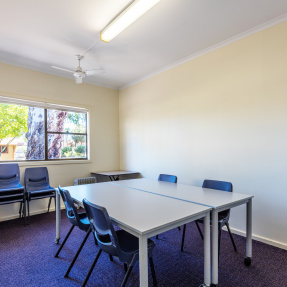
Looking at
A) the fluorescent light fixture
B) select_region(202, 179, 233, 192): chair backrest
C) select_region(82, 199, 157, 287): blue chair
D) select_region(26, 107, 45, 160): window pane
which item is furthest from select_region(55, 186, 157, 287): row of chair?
select_region(26, 107, 45, 160): window pane

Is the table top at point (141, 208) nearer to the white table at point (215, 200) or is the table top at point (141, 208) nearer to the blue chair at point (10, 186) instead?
the white table at point (215, 200)

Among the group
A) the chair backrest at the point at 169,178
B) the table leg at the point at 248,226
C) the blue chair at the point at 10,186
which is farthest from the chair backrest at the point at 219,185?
the blue chair at the point at 10,186

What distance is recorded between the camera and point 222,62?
3.10m

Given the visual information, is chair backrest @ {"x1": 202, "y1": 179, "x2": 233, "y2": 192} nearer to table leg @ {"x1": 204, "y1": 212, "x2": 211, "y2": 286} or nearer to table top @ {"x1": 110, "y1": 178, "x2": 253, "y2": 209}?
table top @ {"x1": 110, "y1": 178, "x2": 253, "y2": 209}

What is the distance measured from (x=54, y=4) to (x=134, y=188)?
95.8 inches

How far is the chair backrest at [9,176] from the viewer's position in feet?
11.4

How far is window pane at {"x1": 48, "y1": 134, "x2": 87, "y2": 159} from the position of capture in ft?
14.0

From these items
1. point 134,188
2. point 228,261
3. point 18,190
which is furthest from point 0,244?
point 228,261

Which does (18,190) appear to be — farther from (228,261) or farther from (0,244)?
(228,261)

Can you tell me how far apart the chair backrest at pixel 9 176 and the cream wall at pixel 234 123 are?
2.61 m

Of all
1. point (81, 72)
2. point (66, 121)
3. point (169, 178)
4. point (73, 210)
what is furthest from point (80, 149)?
point (73, 210)

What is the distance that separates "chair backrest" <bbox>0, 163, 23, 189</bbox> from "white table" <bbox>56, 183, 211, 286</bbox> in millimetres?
1875

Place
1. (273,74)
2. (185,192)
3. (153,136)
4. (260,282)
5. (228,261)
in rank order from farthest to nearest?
(153,136) < (273,74) < (185,192) < (228,261) < (260,282)

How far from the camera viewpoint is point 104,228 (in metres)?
1.58
